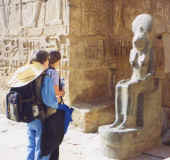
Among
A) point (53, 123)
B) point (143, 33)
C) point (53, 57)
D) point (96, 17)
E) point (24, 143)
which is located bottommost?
point (24, 143)

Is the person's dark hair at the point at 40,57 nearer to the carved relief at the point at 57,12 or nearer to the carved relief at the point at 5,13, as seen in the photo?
the carved relief at the point at 57,12

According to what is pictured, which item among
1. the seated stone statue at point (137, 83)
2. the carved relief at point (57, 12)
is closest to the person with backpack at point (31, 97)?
the seated stone statue at point (137, 83)

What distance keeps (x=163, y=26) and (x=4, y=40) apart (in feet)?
13.1

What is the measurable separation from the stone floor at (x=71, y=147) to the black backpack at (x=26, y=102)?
4.96 feet

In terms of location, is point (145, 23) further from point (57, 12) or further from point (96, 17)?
point (57, 12)

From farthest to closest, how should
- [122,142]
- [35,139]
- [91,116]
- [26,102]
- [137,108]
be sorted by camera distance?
[91,116], [137,108], [122,142], [35,139], [26,102]

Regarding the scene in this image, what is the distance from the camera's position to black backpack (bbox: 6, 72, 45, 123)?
3.26m

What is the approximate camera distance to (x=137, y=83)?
4312 mm

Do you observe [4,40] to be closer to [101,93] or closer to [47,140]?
[101,93]

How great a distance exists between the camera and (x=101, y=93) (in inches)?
271

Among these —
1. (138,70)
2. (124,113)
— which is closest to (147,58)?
(138,70)

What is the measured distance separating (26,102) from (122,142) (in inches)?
63.9

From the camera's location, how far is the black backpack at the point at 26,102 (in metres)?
3.26

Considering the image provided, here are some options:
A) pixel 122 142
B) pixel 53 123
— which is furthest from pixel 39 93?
pixel 122 142
